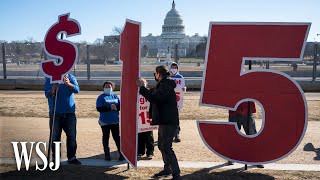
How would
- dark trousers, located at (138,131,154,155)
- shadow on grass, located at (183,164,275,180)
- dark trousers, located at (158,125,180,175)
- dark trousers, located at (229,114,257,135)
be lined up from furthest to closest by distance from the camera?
dark trousers, located at (138,131,154,155)
dark trousers, located at (229,114,257,135)
shadow on grass, located at (183,164,275,180)
dark trousers, located at (158,125,180,175)

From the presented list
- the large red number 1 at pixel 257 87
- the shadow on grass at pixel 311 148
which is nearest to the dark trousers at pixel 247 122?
the large red number 1 at pixel 257 87

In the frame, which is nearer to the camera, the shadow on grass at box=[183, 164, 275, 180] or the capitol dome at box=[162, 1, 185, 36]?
the shadow on grass at box=[183, 164, 275, 180]

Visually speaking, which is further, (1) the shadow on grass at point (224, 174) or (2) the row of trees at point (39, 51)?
(2) the row of trees at point (39, 51)

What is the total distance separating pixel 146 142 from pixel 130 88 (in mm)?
1631

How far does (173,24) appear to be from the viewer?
122 metres

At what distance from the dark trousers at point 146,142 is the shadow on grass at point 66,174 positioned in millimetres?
1006

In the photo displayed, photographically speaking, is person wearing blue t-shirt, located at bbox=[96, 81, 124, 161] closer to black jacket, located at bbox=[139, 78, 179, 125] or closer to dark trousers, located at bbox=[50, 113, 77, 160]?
dark trousers, located at bbox=[50, 113, 77, 160]

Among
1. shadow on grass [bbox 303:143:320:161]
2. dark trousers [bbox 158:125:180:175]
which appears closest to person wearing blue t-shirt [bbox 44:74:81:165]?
dark trousers [bbox 158:125:180:175]

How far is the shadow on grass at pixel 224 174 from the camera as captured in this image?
6168 millimetres

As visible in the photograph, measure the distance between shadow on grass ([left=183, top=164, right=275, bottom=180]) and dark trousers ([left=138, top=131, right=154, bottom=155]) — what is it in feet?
4.29

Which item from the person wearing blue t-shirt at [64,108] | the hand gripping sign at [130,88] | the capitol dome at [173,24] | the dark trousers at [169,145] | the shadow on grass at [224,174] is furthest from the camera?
the capitol dome at [173,24]

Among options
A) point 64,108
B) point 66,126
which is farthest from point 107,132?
point 64,108

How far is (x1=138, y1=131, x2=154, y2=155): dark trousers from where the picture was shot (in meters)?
7.48

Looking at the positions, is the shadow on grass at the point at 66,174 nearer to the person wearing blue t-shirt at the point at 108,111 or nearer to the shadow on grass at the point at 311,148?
the person wearing blue t-shirt at the point at 108,111
